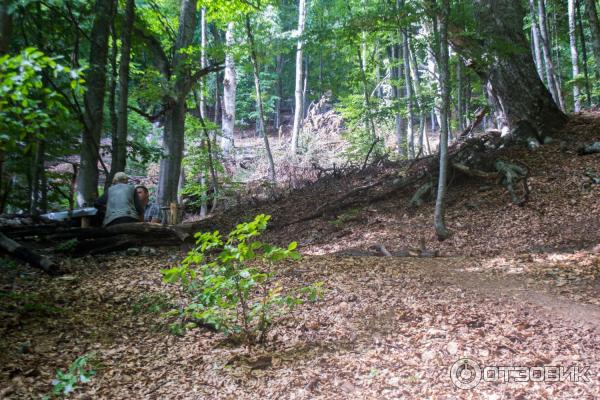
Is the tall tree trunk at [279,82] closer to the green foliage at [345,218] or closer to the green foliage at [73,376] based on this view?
the green foliage at [345,218]

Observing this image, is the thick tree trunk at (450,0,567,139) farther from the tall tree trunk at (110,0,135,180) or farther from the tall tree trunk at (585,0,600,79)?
the tall tree trunk at (110,0,135,180)

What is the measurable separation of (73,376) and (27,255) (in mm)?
2790

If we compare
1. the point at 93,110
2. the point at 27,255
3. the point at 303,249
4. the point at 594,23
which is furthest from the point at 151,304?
the point at 594,23

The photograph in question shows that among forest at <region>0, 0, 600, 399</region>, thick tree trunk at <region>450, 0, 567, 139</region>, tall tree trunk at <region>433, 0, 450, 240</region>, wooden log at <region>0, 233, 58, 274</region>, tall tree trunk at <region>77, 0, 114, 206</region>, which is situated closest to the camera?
forest at <region>0, 0, 600, 399</region>

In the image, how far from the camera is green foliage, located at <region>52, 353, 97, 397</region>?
9.25ft

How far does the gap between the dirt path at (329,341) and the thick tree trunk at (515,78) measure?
220 inches

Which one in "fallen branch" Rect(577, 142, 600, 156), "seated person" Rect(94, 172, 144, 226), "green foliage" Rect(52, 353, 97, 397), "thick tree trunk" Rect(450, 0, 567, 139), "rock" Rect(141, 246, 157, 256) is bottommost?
"green foliage" Rect(52, 353, 97, 397)

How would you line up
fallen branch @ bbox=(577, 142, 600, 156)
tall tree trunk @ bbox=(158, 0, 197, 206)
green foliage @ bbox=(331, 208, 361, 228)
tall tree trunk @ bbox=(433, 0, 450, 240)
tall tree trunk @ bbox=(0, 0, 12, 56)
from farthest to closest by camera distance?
tall tree trunk @ bbox=(158, 0, 197, 206)
green foliage @ bbox=(331, 208, 361, 228)
fallen branch @ bbox=(577, 142, 600, 156)
tall tree trunk @ bbox=(433, 0, 450, 240)
tall tree trunk @ bbox=(0, 0, 12, 56)

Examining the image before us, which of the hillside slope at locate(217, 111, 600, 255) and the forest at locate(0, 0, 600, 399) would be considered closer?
the forest at locate(0, 0, 600, 399)

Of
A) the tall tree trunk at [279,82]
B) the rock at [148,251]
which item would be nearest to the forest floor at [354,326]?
the rock at [148,251]

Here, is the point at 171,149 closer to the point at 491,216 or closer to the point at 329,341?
the point at 491,216

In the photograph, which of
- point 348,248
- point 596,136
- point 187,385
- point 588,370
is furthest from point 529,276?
point 596,136

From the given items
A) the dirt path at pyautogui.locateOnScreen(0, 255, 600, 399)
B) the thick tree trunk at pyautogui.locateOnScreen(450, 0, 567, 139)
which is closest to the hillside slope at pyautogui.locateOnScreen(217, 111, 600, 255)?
the thick tree trunk at pyautogui.locateOnScreen(450, 0, 567, 139)

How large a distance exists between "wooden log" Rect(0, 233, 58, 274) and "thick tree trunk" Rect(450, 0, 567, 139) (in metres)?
8.34
